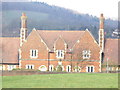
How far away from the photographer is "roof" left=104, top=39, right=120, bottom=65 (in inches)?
2162

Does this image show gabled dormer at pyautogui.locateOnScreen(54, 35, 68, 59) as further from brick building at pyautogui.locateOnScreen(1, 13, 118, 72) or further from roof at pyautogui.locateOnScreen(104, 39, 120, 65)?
roof at pyautogui.locateOnScreen(104, 39, 120, 65)

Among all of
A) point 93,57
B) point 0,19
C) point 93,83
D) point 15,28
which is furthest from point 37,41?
point 93,83

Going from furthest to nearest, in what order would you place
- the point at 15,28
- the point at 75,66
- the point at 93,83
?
the point at 15,28 < the point at 75,66 < the point at 93,83

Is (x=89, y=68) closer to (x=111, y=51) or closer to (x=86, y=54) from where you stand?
(x=86, y=54)

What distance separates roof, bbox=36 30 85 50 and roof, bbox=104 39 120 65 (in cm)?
348

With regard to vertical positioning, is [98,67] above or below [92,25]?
below

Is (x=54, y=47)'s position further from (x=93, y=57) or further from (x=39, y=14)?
(x=39, y=14)

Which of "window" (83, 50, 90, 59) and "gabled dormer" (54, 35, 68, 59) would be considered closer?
"gabled dormer" (54, 35, 68, 59)

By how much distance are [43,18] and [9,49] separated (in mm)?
12864

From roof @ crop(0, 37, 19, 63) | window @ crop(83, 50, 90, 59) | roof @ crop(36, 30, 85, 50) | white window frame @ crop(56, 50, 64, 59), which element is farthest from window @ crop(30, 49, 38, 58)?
window @ crop(83, 50, 90, 59)

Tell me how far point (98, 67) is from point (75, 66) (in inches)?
102

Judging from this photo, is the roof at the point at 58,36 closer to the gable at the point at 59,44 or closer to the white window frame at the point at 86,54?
the gable at the point at 59,44

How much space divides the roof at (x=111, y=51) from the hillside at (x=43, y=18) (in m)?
9.22

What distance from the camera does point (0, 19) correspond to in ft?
238
